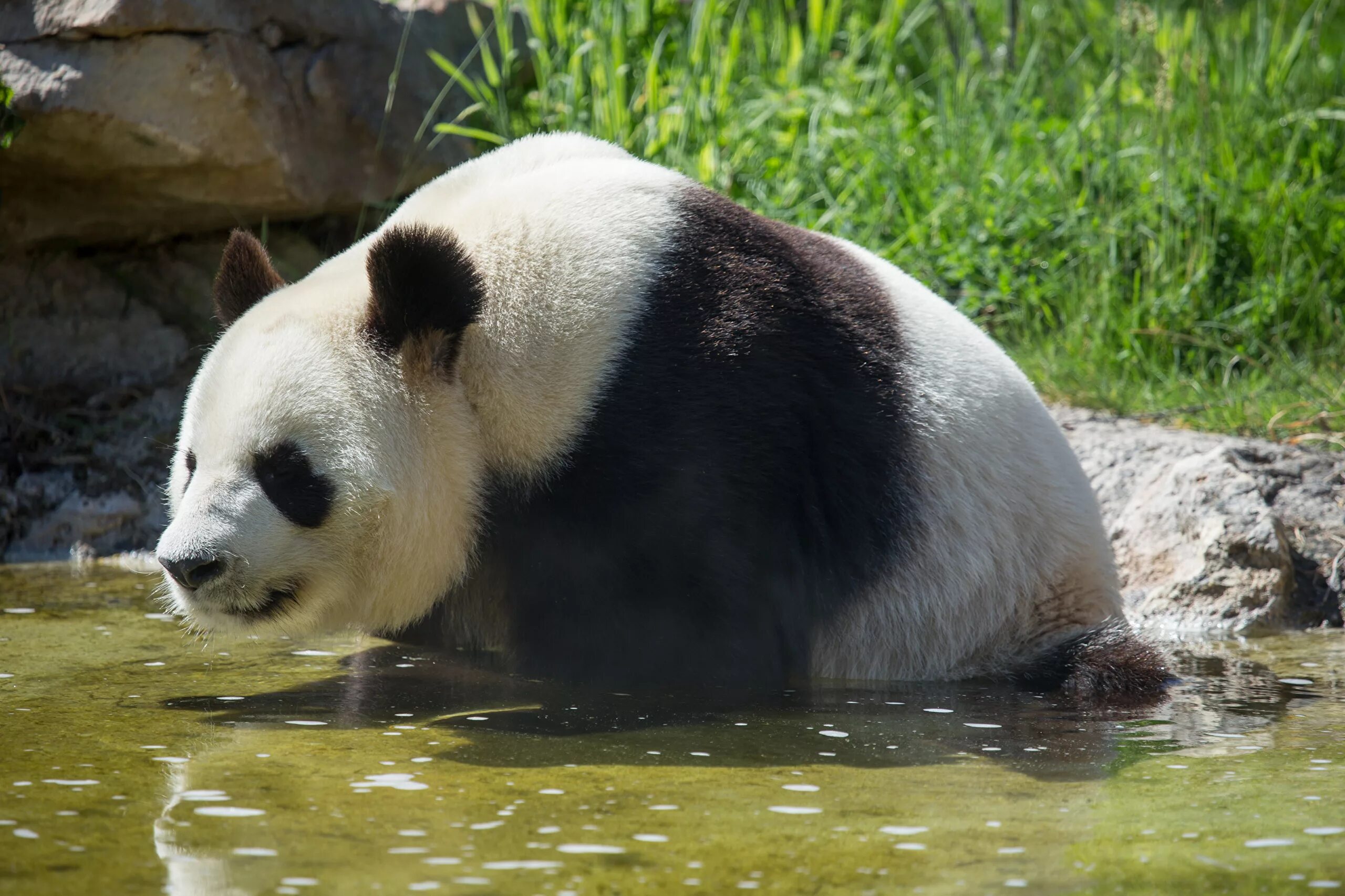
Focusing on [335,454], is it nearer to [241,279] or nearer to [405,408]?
[405,408]

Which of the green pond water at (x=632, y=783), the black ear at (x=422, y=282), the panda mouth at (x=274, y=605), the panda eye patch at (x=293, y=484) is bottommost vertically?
the green pond water at (x=632, y=783)

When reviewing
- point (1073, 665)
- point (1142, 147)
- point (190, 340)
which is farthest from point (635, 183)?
point (1142, 147)

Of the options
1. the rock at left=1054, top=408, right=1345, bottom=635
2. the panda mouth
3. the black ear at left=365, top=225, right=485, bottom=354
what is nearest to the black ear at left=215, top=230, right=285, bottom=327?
the black ear at left=365, top=225, right=485, bottom=354

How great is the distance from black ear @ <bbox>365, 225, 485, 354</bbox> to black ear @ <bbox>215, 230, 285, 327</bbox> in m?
0.55

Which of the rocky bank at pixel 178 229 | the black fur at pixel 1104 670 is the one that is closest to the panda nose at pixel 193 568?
the black fur at pixel 1104 670

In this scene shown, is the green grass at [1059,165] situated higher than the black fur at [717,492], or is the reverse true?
the green grass at [1059,165]

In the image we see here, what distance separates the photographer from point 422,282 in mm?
3264

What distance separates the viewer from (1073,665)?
11.8ft

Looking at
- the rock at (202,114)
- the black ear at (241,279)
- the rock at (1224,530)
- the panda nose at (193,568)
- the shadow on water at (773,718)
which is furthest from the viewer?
the rock at (202,114)

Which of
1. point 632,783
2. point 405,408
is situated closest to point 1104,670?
point 632,783

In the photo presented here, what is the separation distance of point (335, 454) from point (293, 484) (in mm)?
116

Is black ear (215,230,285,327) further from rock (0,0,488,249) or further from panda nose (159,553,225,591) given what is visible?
rock (0,0,488,249)

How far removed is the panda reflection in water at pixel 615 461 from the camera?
10.9 feet

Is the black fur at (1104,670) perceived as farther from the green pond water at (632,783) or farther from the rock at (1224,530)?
the rock at (1224,530)
